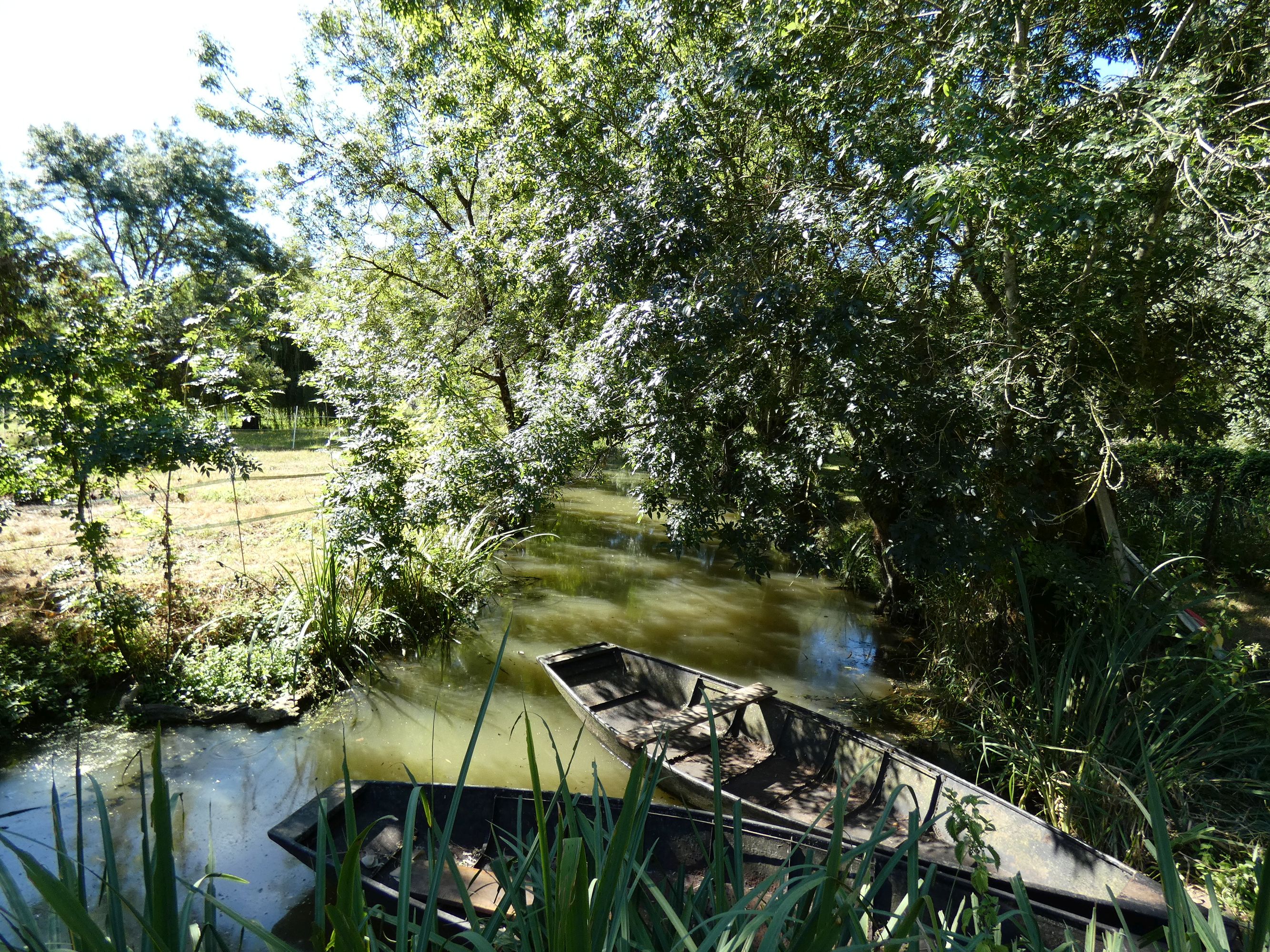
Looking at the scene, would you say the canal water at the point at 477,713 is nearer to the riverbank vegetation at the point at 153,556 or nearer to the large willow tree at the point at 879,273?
the riverbank vegetation at the point at 153,556

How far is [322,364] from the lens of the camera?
7.98 meters

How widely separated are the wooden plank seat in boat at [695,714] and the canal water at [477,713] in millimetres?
417

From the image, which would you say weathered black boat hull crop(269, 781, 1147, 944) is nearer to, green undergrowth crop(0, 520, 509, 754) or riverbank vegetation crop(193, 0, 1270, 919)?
riverbank vegetation crop(193, 0, 1270, 919)

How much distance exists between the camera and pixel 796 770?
→ 5.64 meters

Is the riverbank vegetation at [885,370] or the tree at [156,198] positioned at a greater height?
the tree at [156,198]

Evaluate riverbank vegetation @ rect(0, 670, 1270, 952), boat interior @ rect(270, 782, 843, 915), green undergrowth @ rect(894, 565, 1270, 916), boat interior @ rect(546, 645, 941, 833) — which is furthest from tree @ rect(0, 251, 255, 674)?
green undergrowth @ rect(894, 565, 1270, 916)

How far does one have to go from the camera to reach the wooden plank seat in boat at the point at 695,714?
533 centimetres

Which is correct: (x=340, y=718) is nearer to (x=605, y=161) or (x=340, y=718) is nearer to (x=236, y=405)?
(x=236, y=405)

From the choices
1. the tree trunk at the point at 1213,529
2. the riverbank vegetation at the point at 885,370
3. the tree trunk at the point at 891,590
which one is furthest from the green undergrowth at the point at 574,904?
the tree trunk at the point at 1213,529

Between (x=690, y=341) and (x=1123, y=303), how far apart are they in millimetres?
3381

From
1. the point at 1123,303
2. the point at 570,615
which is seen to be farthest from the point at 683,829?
the point at 570,615

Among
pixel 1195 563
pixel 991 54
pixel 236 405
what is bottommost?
pixel 1195 563

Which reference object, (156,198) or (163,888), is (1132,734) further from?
(156,198)

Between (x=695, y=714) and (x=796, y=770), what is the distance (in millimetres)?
905
